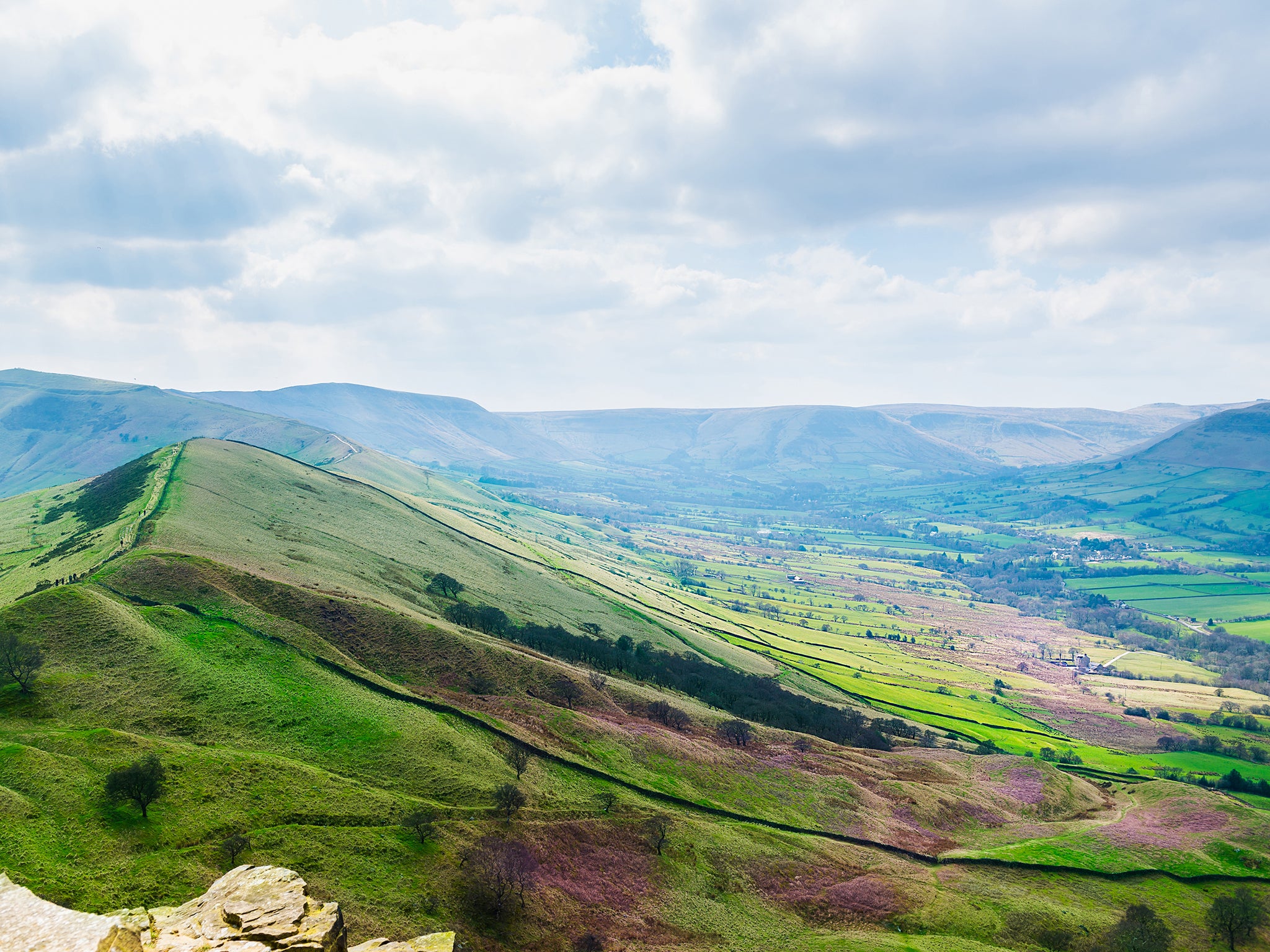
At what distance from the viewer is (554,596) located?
646 ft

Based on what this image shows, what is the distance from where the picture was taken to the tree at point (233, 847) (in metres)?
54.7

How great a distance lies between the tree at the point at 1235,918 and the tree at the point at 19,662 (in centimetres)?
13913

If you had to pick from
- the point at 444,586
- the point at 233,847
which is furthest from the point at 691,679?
the point at 233,847

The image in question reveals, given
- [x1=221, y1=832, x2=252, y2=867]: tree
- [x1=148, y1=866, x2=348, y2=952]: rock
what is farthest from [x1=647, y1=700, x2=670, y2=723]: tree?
[x1=148, y1=866, x2=348, y2=952]: rock

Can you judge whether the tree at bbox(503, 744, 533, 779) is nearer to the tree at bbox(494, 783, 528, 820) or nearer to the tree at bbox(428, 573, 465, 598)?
the tree at bbox(494, 783, 528, 820)

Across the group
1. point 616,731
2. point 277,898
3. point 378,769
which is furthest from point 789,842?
point 277,898

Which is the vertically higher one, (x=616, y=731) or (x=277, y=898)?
(x=277, y=898)

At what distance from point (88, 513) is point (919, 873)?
6908 inches

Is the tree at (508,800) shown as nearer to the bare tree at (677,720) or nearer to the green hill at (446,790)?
the green hill at (446,790)

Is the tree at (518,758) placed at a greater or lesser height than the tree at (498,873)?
greater

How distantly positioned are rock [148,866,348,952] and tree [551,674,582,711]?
226 ft

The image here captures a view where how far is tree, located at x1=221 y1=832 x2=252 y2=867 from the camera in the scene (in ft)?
179

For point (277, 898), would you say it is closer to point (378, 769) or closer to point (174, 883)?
point (174, 883)

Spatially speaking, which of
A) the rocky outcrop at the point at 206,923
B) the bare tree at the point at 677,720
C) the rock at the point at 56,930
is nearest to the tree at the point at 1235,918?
the bare tree at the point at 677,720
